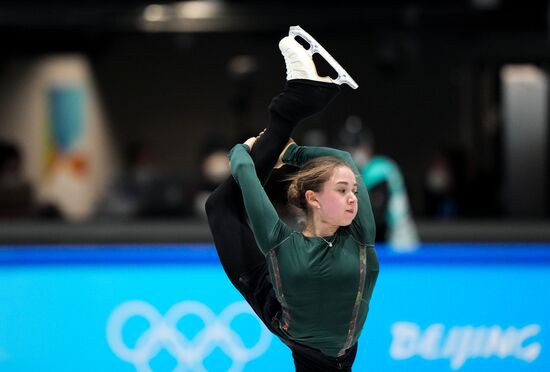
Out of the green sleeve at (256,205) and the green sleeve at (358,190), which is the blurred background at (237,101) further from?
the green sleeve at (256,205)

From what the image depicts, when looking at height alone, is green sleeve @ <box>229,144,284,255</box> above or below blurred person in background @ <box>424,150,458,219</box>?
above

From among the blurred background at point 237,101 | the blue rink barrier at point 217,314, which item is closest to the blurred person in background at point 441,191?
the blurred background at point 237,101

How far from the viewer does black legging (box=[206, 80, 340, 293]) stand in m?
2.59

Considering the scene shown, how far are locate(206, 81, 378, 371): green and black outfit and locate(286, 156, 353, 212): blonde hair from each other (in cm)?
4

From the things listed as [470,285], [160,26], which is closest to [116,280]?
[470,285]

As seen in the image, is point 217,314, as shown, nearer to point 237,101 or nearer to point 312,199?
point 312,199

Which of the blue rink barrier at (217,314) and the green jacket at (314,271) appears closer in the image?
the green jacket at (314,271)

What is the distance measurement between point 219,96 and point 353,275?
873cm

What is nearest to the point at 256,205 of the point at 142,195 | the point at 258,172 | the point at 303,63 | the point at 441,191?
the point at 258,172

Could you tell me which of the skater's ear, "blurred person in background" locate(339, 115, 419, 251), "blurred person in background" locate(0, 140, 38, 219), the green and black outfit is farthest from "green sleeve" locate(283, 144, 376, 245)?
"blurred person in background" locate(0, 140, 38, 219)

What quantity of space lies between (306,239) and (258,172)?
0.79ft

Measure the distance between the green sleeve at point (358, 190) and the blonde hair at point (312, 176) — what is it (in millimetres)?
29

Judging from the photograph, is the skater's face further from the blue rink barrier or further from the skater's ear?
the blue rink barrier

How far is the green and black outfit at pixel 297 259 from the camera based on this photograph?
2.54 metres
